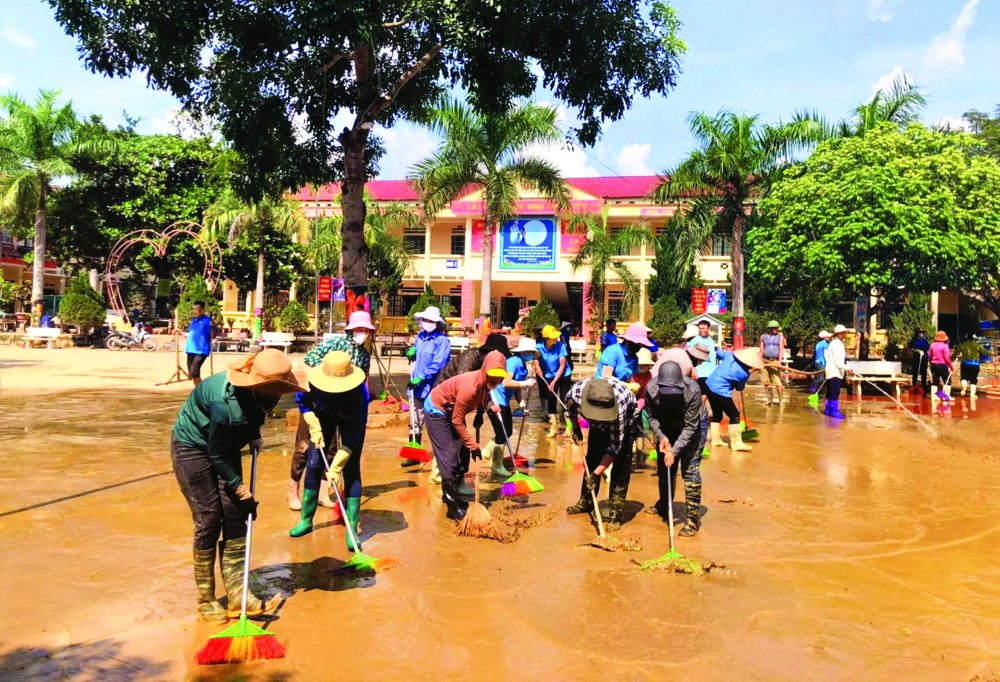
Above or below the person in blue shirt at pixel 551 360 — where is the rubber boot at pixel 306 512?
below

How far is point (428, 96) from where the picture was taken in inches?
631

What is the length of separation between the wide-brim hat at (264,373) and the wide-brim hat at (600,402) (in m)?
2.72

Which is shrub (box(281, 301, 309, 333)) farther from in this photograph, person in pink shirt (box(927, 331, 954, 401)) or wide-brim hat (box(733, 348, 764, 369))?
wide-brim hat (box(733, 348, 764, 369))

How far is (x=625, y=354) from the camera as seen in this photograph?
845 centimetres

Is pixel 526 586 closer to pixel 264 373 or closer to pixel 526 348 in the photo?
pixel 264 373

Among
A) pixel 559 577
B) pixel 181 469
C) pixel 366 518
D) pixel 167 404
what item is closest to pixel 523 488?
pixel 366 518

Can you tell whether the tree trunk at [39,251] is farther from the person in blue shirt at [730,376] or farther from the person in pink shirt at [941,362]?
the person in pink shirt at [941,362]

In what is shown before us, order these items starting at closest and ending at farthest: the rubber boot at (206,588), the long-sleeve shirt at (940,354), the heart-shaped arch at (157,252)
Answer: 1. the rubber boot at (206,588)
2. the long-sleeve shirt at (940,354)
3. the heart-shaped arch at (157,252)

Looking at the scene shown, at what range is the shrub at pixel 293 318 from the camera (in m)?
32.1

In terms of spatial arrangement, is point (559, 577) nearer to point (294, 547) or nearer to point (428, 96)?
point (294, 547)

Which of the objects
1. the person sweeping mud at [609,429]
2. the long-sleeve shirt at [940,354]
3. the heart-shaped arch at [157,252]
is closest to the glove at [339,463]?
the person sweeping mud at [609,429]

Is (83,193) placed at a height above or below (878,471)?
above

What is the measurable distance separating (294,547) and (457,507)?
1.52 meters

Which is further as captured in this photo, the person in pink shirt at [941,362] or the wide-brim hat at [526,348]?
the person in pink shirt at [941,362]
